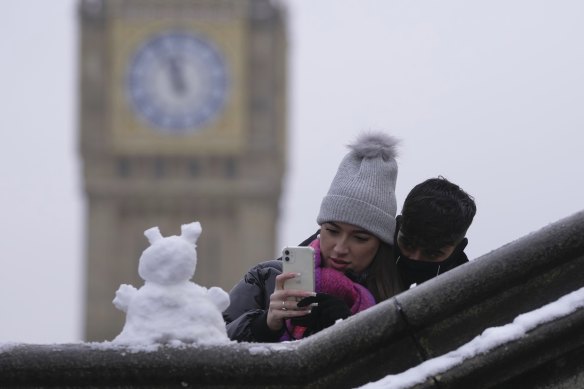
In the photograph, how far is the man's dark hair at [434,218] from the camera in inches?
220

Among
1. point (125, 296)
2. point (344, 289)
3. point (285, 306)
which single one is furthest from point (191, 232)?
point (344, 289)

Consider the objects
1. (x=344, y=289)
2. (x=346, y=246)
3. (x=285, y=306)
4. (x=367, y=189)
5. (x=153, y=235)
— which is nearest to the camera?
(x=153, y=235)

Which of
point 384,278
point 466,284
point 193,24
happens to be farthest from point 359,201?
point 193,24

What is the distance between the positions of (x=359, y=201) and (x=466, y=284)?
35.0 inches

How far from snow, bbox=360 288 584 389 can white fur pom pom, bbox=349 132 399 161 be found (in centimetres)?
110

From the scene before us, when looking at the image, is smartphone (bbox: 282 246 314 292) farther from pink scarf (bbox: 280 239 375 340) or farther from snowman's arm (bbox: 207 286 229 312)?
snowman's arm (bbox: 207 286 229 312)

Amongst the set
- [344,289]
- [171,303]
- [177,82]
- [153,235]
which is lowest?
[177,82]

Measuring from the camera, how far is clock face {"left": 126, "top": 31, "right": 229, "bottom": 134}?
181 feet

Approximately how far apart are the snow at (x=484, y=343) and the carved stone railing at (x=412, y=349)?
0.02 m

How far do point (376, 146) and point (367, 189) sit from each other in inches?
5.2

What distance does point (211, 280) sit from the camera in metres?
57.7

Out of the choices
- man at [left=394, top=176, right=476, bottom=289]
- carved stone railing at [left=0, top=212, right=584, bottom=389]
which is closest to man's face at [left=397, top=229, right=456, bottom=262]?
man at [left=394, top=176, right=476, bottom=289]

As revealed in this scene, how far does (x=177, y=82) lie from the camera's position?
55062mm

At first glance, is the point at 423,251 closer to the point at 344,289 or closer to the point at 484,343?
the point at 344,289
